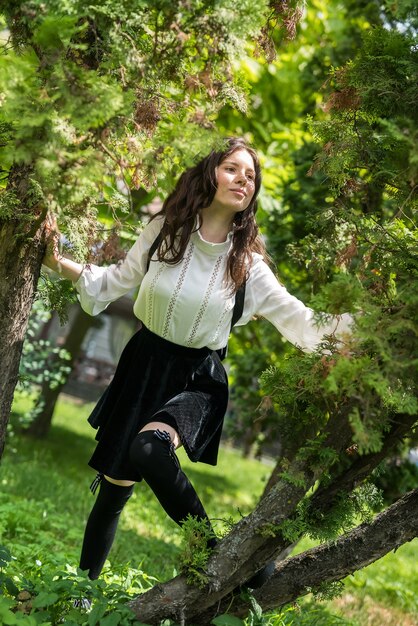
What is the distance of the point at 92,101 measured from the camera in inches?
95.6

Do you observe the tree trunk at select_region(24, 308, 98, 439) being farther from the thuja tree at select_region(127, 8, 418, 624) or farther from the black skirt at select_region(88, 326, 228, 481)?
the thuja tree at select_region(127, 8, 418, 624)

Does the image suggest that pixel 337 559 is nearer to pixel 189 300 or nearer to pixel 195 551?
pixel 195 551

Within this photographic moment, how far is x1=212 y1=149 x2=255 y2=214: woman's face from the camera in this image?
3.38 metres

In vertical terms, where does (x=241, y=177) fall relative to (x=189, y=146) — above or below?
below

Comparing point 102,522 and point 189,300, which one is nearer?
point 189,300

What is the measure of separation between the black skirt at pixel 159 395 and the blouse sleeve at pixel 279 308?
12.2 inches

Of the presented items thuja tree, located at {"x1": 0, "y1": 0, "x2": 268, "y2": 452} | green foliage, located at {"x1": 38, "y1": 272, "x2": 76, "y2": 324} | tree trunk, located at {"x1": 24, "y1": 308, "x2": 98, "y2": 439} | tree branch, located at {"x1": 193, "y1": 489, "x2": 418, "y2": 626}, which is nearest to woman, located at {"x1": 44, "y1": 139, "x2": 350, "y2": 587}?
green foliage, located at {"x1": 38, "y1": 272, "x2": 76, "y2": 324}

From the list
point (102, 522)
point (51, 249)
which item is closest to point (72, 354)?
point (102, 522)

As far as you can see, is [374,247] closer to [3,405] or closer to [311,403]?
[311,403]

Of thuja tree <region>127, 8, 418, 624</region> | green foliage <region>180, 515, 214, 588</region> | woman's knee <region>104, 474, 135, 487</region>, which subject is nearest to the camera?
thuja tree <region>127, 8, 418, 624</region>

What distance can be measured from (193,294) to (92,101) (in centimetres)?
115

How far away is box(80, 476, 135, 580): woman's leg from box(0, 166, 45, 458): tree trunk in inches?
23.4

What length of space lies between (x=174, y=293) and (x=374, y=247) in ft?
2.93

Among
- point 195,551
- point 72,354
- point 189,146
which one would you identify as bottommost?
point 72,354
